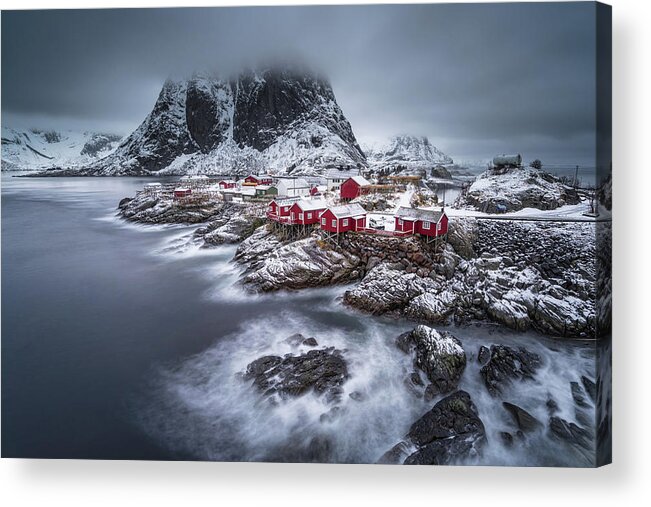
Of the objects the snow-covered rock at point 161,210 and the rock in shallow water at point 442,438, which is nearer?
the rock in shallow water at point 442,438

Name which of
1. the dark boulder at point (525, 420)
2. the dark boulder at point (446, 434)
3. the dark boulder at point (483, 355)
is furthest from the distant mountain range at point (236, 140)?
the dark boulder at point (525, 420)

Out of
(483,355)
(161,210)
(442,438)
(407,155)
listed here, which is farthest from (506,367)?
(161,210)

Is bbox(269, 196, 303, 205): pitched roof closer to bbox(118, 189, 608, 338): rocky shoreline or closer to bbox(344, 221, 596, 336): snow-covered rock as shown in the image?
bbox(118, 189, 608, 338): rocky shoreline

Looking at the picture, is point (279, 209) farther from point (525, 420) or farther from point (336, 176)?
point (525, 420)

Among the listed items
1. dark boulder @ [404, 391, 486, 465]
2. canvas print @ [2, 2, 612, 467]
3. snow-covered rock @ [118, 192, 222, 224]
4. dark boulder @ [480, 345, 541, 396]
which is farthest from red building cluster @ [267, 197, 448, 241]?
dark boulder @ [404, 391, 486, 465]

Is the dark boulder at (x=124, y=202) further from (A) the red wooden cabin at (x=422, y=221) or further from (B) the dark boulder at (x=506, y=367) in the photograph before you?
(B) the dark boulder at (x=506, y=367)

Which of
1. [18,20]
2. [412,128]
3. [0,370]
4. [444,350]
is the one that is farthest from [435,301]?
[18,20]
